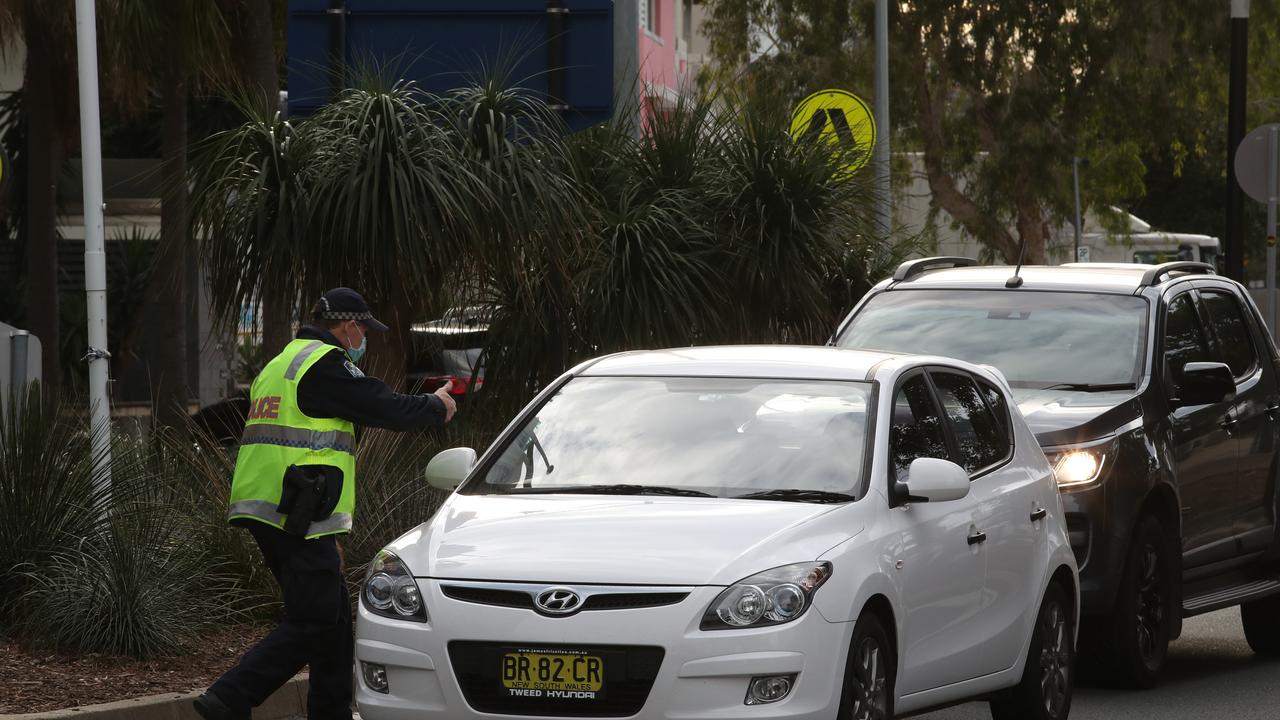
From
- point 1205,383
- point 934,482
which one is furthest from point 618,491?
point 1205,383

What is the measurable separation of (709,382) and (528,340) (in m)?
6.71

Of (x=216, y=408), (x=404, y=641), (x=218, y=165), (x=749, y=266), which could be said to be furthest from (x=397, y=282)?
(x=404, y=641)

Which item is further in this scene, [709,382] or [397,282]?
[397,282]

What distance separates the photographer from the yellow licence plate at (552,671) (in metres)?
6.17

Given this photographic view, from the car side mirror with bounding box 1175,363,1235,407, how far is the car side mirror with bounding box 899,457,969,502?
10.7 ft

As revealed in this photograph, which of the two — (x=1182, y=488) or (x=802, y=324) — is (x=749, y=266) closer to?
(x=802, y=324)

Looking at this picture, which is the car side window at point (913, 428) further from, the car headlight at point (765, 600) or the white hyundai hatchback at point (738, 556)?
the car headlight at point (765, 600)

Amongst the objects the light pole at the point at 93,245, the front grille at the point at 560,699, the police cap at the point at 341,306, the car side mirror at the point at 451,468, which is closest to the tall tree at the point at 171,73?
the light pole at the point at 93,245

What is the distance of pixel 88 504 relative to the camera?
31.4 ft

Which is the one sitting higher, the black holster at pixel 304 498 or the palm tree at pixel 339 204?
the palm tree at pixel 339 204

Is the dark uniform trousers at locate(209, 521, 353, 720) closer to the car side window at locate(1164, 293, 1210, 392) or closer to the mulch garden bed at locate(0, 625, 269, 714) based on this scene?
the mulch garden bed at locate(0, 625, 269, 714)

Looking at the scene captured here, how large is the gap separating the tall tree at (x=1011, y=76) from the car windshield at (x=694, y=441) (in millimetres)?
29064

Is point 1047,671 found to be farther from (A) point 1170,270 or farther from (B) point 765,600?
(A) point 1170,270

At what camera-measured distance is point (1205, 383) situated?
391 inches
